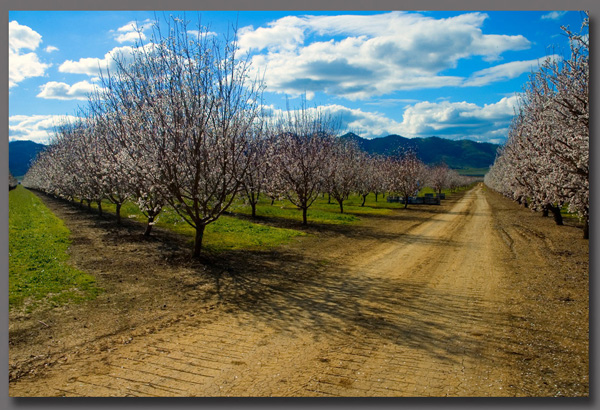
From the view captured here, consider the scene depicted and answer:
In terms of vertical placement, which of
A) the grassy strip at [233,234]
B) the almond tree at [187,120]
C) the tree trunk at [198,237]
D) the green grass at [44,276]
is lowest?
the green grass at [44,276]

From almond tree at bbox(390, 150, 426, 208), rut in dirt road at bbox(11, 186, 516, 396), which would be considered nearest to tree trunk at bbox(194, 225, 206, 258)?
rut in dirt road at bbox(11, 186, 516, 396)

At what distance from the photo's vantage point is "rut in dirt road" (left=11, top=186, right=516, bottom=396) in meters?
6.00

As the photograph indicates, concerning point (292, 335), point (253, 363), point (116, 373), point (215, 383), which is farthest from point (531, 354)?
point (116, 373)

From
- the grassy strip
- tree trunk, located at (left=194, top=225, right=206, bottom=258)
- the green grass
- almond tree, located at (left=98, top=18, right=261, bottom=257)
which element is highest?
almond tree, located at (left=98, top=18, right=261, bottom=257)

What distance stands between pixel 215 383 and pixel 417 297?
6767 millimetres

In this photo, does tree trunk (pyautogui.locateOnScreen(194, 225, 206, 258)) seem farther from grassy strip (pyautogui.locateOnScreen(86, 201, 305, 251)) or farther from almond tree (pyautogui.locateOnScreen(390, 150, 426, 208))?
almond tree (pyautogui.locateOnScreen(390, 150, 426, 208))

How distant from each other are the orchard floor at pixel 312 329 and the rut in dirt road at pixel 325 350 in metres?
0.03

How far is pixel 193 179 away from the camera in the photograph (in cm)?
1454

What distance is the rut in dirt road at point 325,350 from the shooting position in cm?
600

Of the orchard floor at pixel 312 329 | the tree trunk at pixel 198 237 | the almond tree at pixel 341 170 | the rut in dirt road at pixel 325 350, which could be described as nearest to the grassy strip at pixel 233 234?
the tree trunk at pixel 198 237

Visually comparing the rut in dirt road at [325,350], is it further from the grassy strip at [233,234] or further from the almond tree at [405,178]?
the almond tree at [405,178]

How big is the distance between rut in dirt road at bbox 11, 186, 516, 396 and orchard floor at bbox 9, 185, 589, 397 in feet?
0.10

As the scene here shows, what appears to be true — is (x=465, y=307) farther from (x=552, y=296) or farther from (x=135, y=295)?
(x=135, y=295)

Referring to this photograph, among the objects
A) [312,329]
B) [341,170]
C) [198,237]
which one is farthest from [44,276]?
[341,170]
